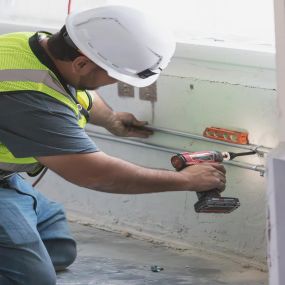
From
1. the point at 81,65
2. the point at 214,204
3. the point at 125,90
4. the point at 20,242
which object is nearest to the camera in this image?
the point at 81,65

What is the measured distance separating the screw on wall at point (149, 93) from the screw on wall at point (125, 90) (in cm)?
6

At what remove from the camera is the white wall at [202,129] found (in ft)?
10.0

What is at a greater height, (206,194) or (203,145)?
Answer: (203,145)

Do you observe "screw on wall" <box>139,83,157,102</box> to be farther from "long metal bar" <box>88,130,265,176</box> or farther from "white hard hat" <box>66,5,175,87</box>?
"white hard hat" <box>66,5,175,87</box>

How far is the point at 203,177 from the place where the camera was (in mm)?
2592

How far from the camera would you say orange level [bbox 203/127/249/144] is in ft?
10.1

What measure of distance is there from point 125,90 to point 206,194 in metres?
1.02

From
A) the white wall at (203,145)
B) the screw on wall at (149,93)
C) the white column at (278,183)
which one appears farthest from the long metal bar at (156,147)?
the white column at (278,183)

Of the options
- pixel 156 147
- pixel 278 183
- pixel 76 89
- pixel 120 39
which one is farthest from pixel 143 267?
pixel 278 183

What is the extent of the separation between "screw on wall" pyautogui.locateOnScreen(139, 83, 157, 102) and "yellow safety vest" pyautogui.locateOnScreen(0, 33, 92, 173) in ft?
2.51

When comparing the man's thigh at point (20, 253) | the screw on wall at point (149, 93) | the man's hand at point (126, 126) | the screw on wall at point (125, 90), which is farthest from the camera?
the screw on wall at point (125, 90)

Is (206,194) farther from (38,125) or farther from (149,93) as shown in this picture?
(149,93)

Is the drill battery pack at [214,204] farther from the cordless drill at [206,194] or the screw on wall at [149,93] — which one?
the screw on wall at [149,93]

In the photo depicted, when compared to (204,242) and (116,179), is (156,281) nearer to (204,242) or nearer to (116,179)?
(204,242)
